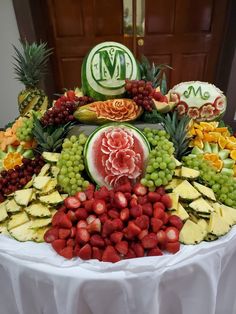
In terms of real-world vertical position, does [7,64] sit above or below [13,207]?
above

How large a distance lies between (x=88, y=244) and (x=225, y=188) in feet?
1.74

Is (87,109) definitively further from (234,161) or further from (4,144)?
(234,161)

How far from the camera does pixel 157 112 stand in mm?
1150

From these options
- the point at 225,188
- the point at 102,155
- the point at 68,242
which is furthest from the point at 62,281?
the point at 225,188

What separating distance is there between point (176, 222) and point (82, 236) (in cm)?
29

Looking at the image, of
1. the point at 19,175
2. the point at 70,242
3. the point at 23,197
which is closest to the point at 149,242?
the point at 70,242

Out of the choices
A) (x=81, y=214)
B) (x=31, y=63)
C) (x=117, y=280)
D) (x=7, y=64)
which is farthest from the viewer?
(x=7, y=64)

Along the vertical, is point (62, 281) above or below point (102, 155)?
below

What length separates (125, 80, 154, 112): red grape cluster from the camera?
1100 mm

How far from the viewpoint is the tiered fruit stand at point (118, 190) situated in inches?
28.8

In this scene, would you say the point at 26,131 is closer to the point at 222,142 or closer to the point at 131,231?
the point at 131,231

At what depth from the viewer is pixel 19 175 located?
1.08 metres

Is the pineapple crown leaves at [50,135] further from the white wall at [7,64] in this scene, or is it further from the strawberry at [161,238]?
the white wall at [7,64]

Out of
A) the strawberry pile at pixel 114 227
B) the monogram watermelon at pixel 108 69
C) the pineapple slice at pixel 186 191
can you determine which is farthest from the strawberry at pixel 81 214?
the monogram watermelon at pixel 108 69
